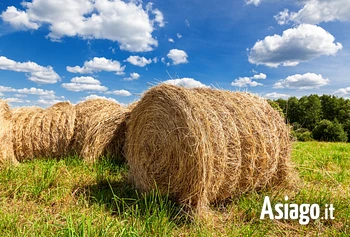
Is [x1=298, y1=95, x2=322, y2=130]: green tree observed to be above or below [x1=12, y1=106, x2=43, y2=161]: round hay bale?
above

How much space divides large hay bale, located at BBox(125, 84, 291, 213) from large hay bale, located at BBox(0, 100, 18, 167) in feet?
10.5

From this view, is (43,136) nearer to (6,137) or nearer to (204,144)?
(6,137)

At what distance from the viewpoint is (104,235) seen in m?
3.31

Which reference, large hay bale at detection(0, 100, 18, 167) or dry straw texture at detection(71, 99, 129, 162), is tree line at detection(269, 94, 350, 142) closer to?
dry straw texture at detection(71, 99, 129, 162)

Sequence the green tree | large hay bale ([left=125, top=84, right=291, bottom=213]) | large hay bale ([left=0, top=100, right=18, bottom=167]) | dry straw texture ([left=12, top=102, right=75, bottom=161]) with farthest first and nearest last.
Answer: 1. the green tree
2. dry straw texture ([left=12, top=102, right=75, bottom=161])
3. large hay bale ([left=0, top=100, right=18, bottom=167])
4. large hay bale ([left=125, top=84, right=291, bottom=213])

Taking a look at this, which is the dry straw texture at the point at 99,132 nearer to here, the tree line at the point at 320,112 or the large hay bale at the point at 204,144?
the large hay bale at the point at 204,144

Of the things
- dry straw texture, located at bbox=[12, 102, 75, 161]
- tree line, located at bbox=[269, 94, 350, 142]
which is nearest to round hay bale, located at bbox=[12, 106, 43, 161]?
dry straw texture, located at bbox=[12, 102, 75, 161]

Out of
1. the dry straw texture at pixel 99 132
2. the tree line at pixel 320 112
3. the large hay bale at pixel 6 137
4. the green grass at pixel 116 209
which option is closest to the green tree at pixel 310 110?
the tree line at pixel 320 112

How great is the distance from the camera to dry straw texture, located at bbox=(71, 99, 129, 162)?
7.45 metres

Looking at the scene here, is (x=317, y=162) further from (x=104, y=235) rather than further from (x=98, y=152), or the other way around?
(x=104, y=235)

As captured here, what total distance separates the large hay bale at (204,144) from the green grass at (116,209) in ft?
0.96

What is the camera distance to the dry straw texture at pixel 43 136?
26.1ft

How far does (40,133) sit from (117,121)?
1.96 m

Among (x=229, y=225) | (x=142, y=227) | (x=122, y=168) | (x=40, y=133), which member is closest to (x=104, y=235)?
(x=142, y=227)
